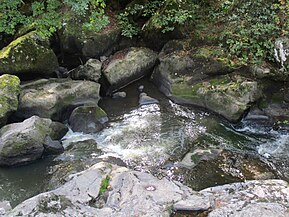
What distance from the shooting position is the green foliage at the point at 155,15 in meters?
10.9

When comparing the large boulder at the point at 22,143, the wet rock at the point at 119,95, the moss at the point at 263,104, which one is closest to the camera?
the large boulder at the point at 22,143

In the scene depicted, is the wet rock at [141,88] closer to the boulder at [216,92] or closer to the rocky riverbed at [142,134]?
the rocky riverbed at [142,134]

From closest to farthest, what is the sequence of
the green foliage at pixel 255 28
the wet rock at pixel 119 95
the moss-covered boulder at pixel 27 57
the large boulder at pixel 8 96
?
the large boulder at pixel 8 96 → the green foliage at pixel 255 28 → the moss-covered boulder at pixel 27 57 → the wet rock at pixel 119 95

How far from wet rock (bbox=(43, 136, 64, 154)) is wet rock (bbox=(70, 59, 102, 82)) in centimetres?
333

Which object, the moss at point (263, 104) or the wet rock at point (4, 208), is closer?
the wet rock at point (4, 208)

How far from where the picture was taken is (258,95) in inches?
356

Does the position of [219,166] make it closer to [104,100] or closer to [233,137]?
[233,137]

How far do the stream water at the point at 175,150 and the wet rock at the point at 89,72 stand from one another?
5.25 ft

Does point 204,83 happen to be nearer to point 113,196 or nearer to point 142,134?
point 142,134

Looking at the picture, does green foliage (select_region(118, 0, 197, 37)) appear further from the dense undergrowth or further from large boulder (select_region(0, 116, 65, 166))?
large boulder (select_region(0, 116, 65, 166))

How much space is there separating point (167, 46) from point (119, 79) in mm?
2075

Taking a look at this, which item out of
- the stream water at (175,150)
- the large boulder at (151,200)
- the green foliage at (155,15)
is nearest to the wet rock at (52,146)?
the stream water at (175,150)

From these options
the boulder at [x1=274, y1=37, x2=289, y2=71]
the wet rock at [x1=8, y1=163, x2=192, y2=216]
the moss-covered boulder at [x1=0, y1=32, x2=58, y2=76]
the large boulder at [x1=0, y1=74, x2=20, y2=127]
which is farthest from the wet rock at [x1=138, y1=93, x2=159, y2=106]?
the wet rock at [x1=8, y1=163, x2=192, y2=216]

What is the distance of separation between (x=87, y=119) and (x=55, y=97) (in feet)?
3.89
